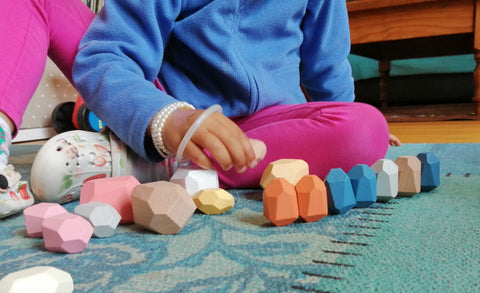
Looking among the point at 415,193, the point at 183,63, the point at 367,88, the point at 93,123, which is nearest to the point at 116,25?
the point at 183,63

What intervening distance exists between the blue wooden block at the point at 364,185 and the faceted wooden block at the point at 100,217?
10.7 inches

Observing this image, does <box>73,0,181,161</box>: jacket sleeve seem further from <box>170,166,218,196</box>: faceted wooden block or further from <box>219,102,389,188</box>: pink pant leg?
<box>219,102,389,188</box>: pink pant leg

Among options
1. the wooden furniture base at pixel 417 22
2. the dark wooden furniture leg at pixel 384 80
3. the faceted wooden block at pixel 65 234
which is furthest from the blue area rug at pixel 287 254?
the dark wooden furniture leg at pixel 384 80

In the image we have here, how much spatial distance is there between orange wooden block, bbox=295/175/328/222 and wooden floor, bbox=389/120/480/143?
2.70ft

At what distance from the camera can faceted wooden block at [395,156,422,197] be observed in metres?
0.57

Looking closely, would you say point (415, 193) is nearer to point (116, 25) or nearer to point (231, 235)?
point (231, 235)

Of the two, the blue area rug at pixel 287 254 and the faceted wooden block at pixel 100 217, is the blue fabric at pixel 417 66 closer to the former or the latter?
the blue area rug at pixel 287 254

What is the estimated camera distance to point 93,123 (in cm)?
148

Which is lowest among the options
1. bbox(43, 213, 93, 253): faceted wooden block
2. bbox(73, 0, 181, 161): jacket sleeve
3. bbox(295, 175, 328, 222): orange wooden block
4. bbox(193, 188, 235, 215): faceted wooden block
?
bbox(193, 188, 235, 215): faceted wooden block

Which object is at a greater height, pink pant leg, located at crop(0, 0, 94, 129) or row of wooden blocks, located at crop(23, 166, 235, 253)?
pink pant leg, located at crop(0, 0, 94, 129)

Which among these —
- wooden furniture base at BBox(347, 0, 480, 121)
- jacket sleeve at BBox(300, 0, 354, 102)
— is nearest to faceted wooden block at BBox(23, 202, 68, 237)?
jacket sleeve at BBox(300, 0, 354, 102)

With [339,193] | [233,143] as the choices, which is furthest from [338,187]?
[233,143]

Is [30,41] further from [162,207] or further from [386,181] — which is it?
[386,181]

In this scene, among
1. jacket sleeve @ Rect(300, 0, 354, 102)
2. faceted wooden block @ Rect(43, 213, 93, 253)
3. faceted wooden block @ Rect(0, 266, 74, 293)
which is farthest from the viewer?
jacket sleeve @ Rect(300, 0, 354, 102)
